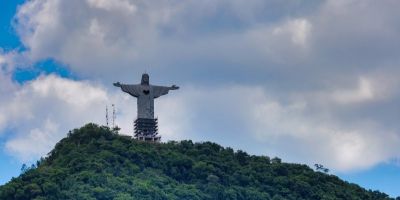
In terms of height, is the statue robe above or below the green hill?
above

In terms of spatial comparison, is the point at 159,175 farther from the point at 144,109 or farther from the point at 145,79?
the point at 145,79

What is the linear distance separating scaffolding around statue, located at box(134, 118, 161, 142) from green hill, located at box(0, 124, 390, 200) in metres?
1.81

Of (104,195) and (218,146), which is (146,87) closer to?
(218,146)

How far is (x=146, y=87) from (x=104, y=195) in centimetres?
1958

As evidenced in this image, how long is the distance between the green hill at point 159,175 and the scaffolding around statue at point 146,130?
5.95ft

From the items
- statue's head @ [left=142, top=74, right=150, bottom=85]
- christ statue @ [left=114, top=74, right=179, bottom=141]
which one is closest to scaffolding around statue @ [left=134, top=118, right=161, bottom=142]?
christ statue @ [left=114, top=74, right=179, bottom=141]

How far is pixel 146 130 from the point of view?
9994 cm

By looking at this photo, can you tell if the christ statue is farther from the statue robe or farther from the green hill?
the green hill

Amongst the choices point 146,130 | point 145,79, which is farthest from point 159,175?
point 145,79

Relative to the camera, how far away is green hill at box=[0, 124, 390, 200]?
278ft

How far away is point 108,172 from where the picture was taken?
290ft

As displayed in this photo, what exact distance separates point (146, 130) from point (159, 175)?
396 inches

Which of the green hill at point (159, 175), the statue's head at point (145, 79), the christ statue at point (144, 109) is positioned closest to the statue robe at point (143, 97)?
the christ statue at point (144, 109)

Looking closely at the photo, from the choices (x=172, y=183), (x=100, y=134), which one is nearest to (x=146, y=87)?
(x=100, y=134)
